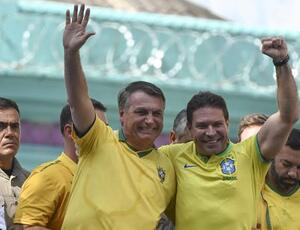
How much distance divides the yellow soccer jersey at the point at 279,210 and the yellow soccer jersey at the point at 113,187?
0.67 meters

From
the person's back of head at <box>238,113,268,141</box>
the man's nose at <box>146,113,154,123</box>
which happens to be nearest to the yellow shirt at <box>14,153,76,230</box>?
the man's nose at <box>146,113,154,123</box>

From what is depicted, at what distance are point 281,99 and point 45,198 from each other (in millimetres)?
1187

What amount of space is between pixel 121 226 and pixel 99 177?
0.76ft

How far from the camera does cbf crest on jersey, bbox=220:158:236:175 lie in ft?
16.5

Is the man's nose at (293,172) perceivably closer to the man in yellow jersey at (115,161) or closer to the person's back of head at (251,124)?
the person's back of head at (251,124)

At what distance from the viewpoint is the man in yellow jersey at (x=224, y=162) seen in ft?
16.3

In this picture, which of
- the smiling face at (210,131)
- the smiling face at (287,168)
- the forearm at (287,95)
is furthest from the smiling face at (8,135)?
the forearm at (287,95)

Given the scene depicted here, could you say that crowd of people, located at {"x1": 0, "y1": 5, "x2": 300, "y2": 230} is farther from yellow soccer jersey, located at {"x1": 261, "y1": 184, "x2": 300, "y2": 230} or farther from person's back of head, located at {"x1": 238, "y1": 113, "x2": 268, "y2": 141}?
person's back of head, located at {"x1": 238, "y1": 113, "x2": 268, "y2": 141}

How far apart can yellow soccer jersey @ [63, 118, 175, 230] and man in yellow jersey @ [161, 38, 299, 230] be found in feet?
0.44

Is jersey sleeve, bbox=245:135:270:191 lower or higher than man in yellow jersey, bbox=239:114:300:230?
higher

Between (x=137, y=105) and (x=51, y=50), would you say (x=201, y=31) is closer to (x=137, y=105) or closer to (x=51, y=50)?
(x=51, y=50)

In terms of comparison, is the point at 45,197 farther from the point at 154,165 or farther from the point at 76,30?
the point at 76,30

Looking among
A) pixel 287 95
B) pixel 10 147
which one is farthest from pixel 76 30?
pixel 10 147

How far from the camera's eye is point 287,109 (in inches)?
197
